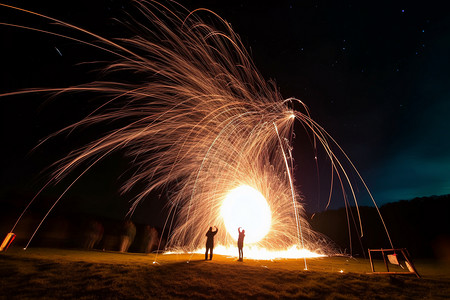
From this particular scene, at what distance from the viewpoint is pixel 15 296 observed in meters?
5.36

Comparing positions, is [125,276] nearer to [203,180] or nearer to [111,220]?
[203,180]

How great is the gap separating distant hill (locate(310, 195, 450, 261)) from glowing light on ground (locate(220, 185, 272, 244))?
10401 mm

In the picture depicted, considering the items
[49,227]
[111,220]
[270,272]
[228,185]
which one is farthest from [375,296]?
[111,220]

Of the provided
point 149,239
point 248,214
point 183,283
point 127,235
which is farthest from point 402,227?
point 127,235

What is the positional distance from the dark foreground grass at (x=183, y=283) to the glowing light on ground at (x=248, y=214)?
8048mm

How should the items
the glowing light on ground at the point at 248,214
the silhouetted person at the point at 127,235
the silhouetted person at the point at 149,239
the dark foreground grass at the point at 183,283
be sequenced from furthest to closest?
the silhouetted person at the point at 149,239 < the silhouetted person at the point at 127,235 < the glowing light on ground at the point at 248,214 < the dark foreground grass at the point at 183,283

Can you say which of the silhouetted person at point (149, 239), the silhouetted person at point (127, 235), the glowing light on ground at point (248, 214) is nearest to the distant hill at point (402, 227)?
the glowing light on ground at point (248, 214)

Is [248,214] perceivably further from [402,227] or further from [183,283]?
[402,227]

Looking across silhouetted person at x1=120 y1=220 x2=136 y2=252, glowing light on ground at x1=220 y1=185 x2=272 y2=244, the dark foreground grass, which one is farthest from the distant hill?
silhouetted person at x1=120 y1=220 x2=136 y2=252

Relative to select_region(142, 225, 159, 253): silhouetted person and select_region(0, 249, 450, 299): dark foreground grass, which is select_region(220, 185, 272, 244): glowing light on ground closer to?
select_region(0, 249, 450, 299): dark foreground grass

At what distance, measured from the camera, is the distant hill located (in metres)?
18.6

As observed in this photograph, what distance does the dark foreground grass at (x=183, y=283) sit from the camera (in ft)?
19.3

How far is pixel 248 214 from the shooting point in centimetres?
1611

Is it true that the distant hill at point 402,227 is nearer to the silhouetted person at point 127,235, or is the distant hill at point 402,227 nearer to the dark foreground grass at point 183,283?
the dark foreground grass at point 183,283
